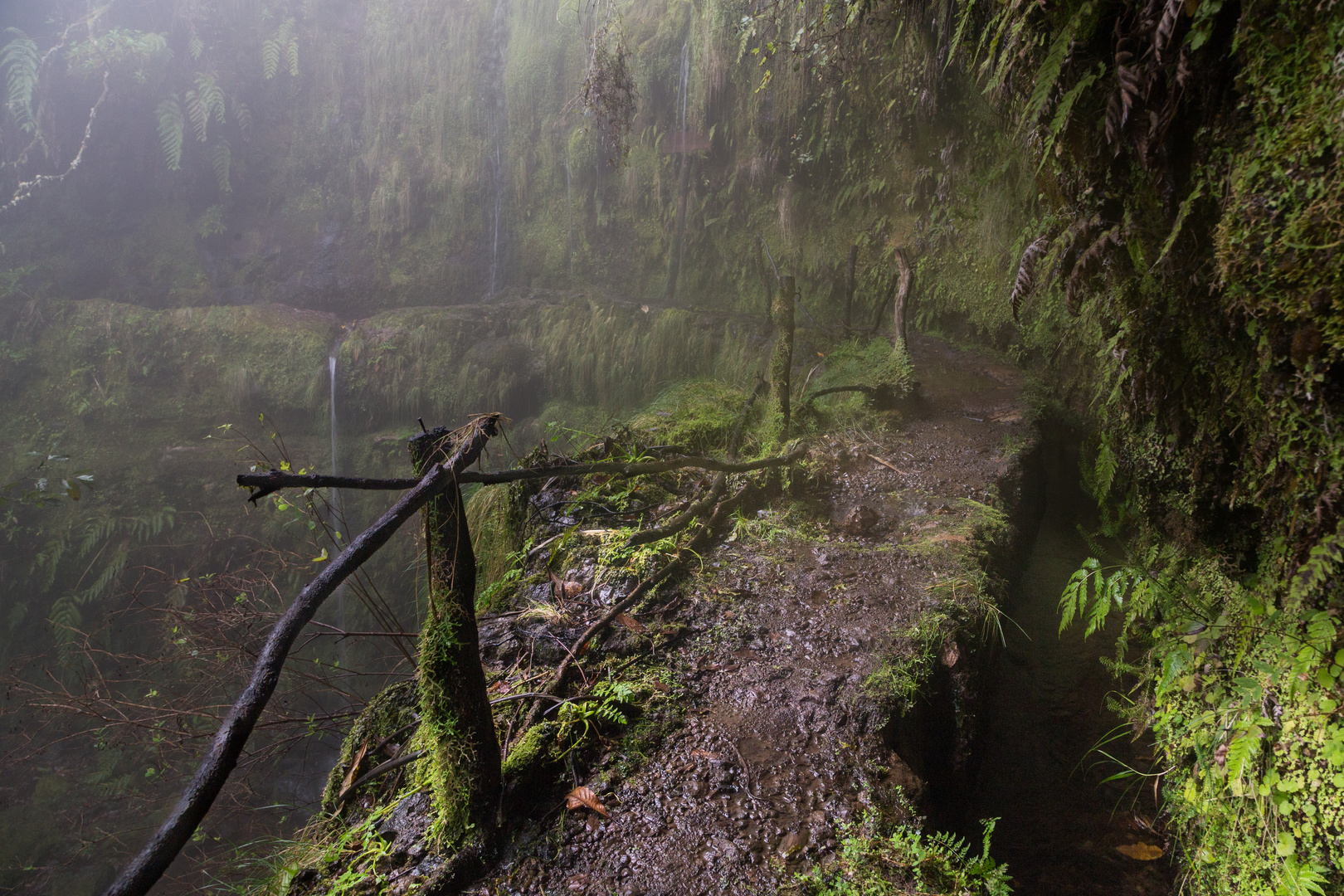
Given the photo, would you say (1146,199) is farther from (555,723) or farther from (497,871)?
(497,871)

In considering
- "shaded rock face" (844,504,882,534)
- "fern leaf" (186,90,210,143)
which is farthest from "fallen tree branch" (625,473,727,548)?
"fern leaf" (186,90,210,143)

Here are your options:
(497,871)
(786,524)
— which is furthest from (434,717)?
(786,524)

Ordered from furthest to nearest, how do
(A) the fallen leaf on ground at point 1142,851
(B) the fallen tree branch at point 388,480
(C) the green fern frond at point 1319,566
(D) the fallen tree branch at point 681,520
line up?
(D) the fallen tree branch at point 681,520 → (A) the fallen leaf on ground at point 1142,851 → (C) the green fern frond at point 1319,566 → (B) the fallen tree branch at point 388,480

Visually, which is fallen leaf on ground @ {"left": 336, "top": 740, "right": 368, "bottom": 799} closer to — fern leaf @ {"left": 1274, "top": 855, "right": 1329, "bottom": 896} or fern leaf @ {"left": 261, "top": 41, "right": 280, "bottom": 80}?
fern leaf @ {"left": 1274, "top": 855, "right": 1329, "bottom": 896}

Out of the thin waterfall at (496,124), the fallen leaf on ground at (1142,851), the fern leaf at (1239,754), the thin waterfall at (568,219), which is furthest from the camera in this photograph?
the thin waterfall at (496,124)

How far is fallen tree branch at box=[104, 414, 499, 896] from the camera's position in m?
0.95

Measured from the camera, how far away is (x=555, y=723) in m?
2.03

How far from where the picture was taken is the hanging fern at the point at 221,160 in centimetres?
1038

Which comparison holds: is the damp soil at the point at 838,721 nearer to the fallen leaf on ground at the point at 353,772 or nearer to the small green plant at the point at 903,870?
the small green plant at the point at 903,870

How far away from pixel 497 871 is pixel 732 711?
0.90m

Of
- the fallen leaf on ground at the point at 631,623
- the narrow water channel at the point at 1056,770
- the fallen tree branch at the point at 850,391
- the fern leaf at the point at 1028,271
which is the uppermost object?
the fern leaf at the point at 1028,271

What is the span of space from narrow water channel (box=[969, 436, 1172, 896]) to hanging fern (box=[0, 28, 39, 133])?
582 inches

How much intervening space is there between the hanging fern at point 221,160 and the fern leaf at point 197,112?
26 cm

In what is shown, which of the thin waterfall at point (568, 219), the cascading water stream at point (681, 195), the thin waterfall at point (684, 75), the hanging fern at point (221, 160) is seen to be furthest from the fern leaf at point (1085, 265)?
the hanging fern at point (221, 160)
